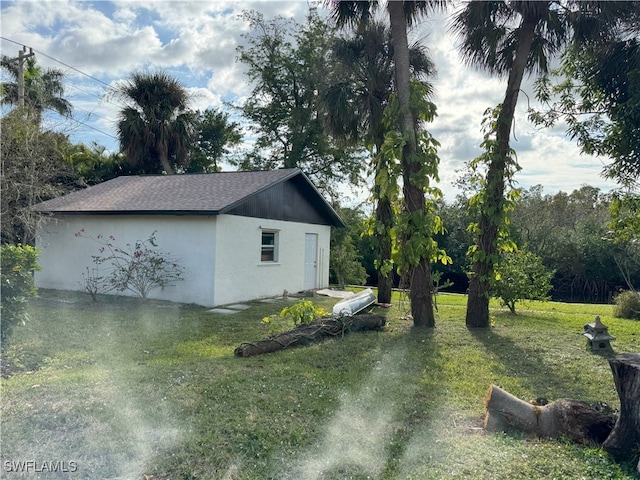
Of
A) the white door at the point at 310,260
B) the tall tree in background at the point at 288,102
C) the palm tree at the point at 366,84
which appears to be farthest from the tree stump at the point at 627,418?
the tall tree in background at the point at 288,102

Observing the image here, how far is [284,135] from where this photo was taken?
85.4ft

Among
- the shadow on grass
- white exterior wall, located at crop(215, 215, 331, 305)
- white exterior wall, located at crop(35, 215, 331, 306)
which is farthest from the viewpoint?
white exterior wall, located at crop(215, 215, 331, 305)

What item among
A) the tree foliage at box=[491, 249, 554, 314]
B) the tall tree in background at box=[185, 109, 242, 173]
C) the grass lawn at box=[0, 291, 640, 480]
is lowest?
the grass lawn at box=[0, 291, 640, 480]

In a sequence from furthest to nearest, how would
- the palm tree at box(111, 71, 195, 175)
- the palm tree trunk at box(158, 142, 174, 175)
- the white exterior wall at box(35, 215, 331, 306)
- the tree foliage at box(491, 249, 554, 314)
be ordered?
the palm tree trunk at box(158, 142, 174, 175) < the palm tree at box(111, 71, 195, 175) < the white exterior wall at box(35, 215, 331, 306) < the tree foliage at box(491, 249, 554, 314)

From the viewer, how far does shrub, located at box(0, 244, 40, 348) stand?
538cm

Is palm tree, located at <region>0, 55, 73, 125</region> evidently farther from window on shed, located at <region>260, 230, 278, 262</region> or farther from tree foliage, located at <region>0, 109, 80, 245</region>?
window on shed, located at <region>260, 230, 278, 262</region>

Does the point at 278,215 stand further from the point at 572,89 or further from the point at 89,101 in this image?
the point at 89,101

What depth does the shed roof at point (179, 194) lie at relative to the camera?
1152 centimetres

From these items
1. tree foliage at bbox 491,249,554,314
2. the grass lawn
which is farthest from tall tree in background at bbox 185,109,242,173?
the grass lawn

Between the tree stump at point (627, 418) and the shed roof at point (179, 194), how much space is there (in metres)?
8.86

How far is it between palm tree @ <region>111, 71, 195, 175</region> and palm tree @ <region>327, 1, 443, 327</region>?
558 inches

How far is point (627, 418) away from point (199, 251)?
9.73 metres

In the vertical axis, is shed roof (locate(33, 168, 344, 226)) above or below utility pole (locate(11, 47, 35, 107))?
below

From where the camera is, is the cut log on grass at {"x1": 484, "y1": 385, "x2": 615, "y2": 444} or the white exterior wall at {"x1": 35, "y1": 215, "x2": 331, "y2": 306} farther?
the white exterior wall at {"x1": 35, "y1": 215, "x2": 331, "y2": 306}
